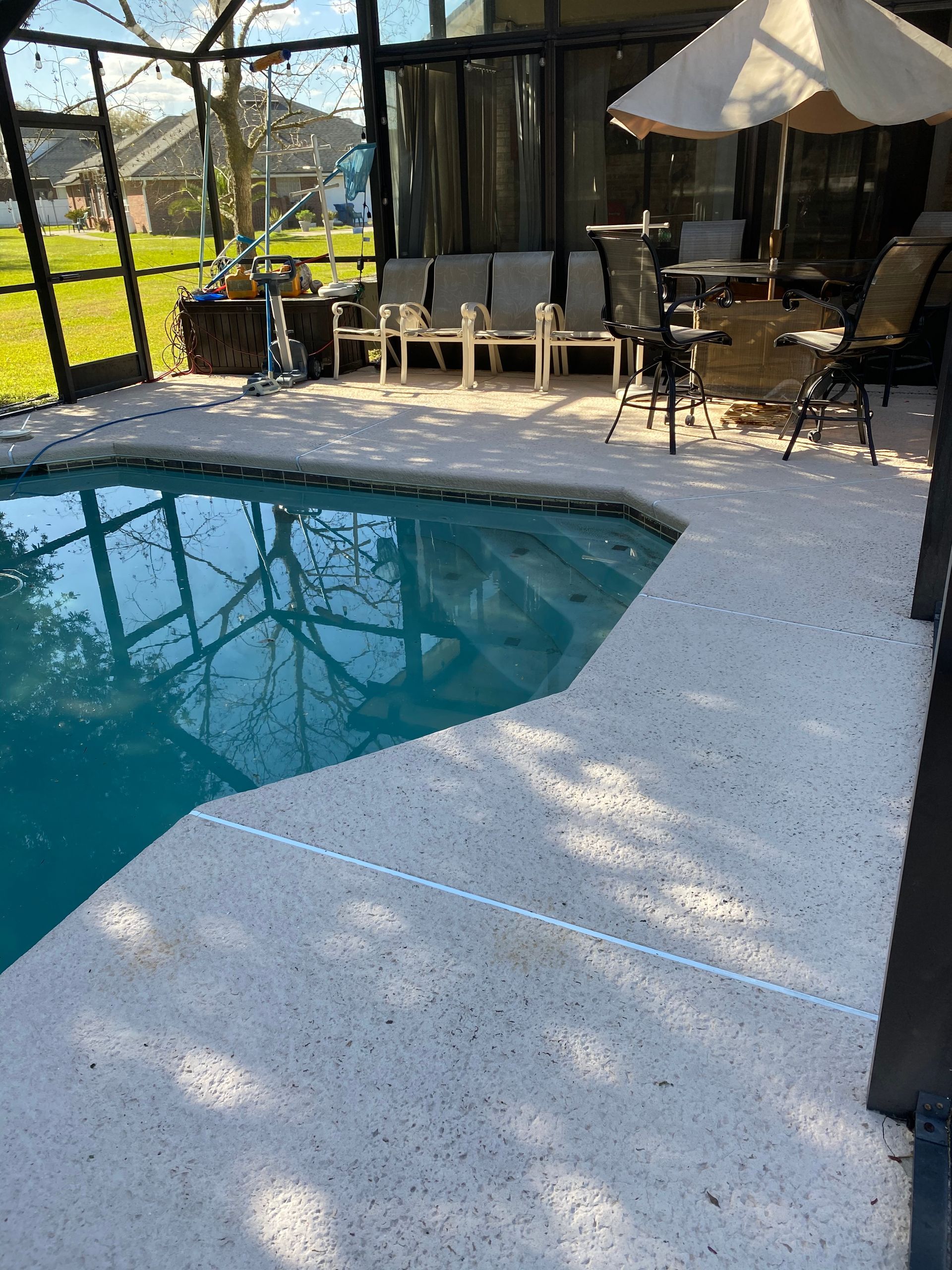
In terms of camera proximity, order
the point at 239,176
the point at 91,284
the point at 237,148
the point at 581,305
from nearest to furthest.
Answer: the point at 581,305
the point at 91,284
the point at 237,148
the point at 239,176

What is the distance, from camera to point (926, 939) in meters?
1.22

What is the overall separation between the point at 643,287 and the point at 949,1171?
14.1 ft

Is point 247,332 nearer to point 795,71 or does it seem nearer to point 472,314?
point 472,314

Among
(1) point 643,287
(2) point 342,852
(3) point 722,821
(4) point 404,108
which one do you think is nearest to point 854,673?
(3) point 722,821

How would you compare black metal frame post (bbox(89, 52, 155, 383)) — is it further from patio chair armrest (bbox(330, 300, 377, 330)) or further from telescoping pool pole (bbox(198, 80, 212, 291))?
patio chair armrest (bbox(330, 300, 377, 330))

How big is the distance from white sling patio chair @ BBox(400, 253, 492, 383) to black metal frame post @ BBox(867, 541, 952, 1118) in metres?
Result: 6.46

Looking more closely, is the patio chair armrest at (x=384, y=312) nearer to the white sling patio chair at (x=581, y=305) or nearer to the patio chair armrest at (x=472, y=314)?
the patio chair armrest at (x=472, y=314)

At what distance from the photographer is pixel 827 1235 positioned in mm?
1215

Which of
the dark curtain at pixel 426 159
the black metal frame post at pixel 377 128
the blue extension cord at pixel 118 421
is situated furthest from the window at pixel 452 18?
the blue extension cord at pixel 118 421

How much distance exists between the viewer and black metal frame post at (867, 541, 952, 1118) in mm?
1136

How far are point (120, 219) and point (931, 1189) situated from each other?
8103 mm

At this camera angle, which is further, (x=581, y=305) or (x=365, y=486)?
(x=581, y=305)

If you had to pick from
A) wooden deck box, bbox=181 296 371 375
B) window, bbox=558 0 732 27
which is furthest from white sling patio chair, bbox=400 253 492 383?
window, bbox=558 0 732 27

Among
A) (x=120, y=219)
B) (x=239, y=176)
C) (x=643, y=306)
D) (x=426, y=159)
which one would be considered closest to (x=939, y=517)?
(x=643, y=306)
